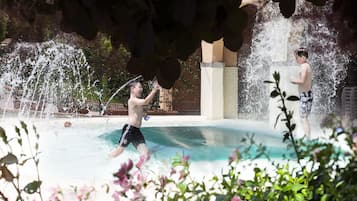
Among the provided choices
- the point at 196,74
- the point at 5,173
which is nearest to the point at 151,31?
the point at 5,173

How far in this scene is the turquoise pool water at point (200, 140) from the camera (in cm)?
757

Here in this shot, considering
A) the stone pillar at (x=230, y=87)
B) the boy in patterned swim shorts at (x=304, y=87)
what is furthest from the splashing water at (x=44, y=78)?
the boy in patterned swim shorts at (x=304, y=87)

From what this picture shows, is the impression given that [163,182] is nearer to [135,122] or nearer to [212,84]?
[135,122]

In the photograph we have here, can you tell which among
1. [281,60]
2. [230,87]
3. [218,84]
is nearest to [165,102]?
[230,87]

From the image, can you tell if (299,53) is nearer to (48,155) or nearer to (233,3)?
(48,155)

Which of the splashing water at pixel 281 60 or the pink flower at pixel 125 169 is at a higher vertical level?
the splashing water at pixel 281 60

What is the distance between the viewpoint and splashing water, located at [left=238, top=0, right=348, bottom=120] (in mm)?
10398

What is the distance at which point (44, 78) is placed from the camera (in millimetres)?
13406

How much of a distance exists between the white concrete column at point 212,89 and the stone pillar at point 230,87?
0.25 meters

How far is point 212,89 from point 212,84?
10 cm

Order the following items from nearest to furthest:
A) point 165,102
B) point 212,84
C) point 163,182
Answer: point 163,182, point 212,84, point 165,102

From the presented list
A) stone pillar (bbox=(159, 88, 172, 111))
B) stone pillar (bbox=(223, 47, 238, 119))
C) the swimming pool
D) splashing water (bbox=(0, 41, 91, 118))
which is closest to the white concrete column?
stone pillar (bbox=(223, 47, 238, 119))

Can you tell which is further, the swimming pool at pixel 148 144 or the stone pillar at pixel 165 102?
the stone pillar at pixel 165 102

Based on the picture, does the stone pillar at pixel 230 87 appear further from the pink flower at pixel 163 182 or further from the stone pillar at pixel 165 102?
the pink flower at pixel 163 182
